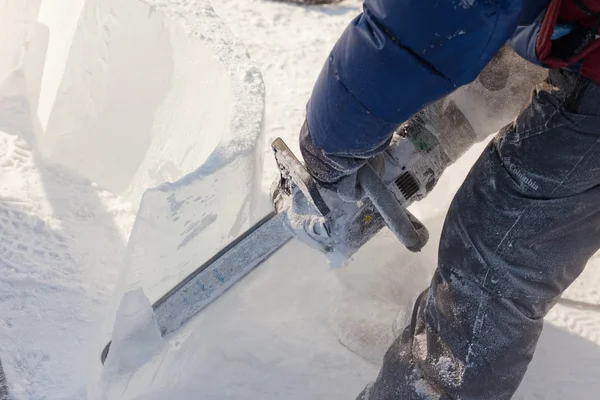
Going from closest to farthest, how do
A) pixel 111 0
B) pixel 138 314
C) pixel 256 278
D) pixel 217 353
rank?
pixel 138 314 < pixel 217 353 < pixel 256 278 < pixel 111 0

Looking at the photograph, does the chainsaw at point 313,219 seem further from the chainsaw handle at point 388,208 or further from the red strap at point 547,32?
the red strap at point 547,32

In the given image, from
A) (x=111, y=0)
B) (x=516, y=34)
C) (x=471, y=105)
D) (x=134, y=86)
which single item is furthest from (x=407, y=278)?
(x=111, y=0)

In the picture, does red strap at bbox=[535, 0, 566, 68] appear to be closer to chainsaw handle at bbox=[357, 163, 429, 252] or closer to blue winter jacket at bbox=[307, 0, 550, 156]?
blue winter jacket at bbox=[307, 0, 550, 156]

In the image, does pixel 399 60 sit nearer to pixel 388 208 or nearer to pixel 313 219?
pixel 388 208

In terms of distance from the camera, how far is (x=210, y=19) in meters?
2.01

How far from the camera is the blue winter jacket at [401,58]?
1164 mm

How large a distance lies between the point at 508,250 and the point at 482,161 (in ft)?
0.63

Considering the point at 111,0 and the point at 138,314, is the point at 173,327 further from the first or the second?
the point at 111,0

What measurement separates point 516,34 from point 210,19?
918mm

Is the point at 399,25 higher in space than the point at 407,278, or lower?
higher

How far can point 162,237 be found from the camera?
1.60 meters

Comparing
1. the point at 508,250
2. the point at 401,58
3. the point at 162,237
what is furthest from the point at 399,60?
the point at 162,237

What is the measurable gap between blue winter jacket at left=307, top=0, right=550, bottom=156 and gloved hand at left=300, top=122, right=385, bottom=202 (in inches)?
3.1

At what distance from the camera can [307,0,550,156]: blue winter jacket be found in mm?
1164
